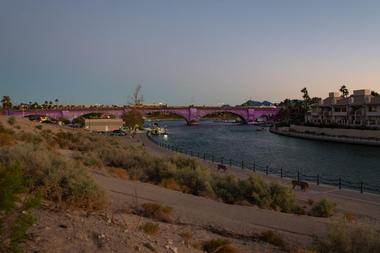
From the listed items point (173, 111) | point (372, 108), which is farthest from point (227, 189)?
point (173, 111)

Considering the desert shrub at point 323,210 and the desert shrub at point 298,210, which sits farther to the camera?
the desert shrub at point 298,210

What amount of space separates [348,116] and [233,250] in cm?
9368

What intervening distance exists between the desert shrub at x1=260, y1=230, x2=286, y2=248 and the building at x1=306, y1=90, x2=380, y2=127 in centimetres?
8043

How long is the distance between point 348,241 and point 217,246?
2.95 m

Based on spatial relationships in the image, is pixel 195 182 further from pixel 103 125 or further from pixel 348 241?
pixel 103 125

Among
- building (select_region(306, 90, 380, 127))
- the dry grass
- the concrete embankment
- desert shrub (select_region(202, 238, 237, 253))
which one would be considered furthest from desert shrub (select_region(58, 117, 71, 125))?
desert shrub (select_region(202, 238, 237, 253))

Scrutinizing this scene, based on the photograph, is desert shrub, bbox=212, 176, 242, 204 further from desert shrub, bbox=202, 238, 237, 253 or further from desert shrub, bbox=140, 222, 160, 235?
desert shrub, bbox=140, 222, 160, 235

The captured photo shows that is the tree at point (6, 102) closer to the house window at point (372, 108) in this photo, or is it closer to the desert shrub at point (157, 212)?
the house window at point (372, 108)

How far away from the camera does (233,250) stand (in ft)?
33.1

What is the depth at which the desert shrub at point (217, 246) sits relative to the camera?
10.1m

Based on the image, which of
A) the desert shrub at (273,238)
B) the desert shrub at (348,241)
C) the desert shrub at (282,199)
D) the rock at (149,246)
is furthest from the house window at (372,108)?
the rock at (149,246)

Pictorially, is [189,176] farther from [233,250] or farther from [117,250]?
[117,250]

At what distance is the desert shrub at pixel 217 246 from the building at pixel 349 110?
82.4 meters

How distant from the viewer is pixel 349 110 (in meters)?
96.9
